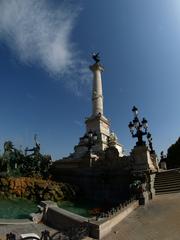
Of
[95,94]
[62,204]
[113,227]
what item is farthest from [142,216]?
[95,94]

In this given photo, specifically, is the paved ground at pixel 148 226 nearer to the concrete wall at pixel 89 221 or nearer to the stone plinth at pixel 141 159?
the concrete wall at pixel 89 221

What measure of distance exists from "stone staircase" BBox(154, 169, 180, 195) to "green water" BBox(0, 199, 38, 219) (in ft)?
28.0

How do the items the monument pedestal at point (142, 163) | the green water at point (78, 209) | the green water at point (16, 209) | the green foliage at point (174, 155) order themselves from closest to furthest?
the green water at point (16, 209), the green water at point (78, 209), the monument pedestal at point (142, 163), the green foliage at point (174, 155)

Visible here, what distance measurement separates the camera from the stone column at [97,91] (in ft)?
118

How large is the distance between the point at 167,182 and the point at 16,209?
421 inches

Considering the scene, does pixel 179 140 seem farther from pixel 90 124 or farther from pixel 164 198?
pixel 164 198

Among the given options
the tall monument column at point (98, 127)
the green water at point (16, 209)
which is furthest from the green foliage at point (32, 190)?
the tall monument column at point (98, 127)

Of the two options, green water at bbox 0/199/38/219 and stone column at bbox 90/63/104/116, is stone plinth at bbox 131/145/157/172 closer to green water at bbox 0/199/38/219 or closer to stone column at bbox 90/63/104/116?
green water at bbox 0/199/38/219

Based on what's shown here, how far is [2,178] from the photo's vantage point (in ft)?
68.1

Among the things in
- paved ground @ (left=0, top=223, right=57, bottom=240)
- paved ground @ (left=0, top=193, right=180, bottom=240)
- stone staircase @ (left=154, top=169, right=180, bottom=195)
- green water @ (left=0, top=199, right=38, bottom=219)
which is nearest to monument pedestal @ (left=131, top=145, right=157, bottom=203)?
stone staircase @ (left=154, top=169, right=180, bottom=195)

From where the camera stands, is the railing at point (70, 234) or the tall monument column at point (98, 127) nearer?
the railing at point (70, 234)

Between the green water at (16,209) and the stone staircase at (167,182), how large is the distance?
855 cm

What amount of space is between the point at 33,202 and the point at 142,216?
10.2 m

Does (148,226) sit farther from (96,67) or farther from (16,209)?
(96,67)
